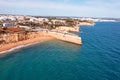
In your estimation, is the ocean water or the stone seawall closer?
the ocean water

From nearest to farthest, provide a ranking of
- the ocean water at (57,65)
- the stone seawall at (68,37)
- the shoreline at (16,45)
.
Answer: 1. the ocean water at (57,65)
2. the shoreline at (16,45)
3. the stone seawall at (68,37)

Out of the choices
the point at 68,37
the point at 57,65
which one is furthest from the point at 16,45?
the point at 68,37

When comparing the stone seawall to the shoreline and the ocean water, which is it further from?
the ocean water

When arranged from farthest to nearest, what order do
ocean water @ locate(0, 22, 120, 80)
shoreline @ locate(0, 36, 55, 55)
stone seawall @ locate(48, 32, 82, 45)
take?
stone seawall @ locate(48, 32, 82, 45)
shoreline @ locate(0, 36, 55, 55)
ocean water @ locate(0, 22, 120, 80)

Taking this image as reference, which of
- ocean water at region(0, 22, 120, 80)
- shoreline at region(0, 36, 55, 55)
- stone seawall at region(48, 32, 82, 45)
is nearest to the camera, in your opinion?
ocean water at region(0, 22, 120, 80)

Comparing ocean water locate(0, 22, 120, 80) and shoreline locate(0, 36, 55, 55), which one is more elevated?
shoreline locate(0, 36, 55, 55)

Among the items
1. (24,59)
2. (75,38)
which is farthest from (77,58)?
(75,38)

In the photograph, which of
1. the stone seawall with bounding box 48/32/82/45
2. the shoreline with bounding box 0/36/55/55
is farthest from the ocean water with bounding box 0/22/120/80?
the stone seawall with bounding box 48/32/82/45

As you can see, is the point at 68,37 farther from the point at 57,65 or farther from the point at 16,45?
the point at 57,65

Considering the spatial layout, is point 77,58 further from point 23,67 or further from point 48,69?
point 23,67

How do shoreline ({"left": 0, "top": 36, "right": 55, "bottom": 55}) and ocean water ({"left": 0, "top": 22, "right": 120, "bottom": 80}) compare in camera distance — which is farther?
shoreline ({"left": 0, "top": 36, "right": 55, "bottom": 55})

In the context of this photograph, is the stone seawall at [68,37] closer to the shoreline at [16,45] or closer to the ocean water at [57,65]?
the shoreline at [16,45]

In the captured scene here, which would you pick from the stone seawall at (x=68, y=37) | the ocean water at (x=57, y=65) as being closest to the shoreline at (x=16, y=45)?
the ocean water at (x=57, y=65)
